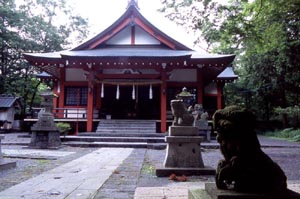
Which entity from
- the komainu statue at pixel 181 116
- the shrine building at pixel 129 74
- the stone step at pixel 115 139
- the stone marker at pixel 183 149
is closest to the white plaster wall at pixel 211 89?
the shrine building at pixel 129 74

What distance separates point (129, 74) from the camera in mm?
18516

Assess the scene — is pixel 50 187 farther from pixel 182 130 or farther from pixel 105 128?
pixel 105 128

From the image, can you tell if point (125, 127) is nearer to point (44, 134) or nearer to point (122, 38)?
point (44, 134)

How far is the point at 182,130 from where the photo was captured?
6.77m

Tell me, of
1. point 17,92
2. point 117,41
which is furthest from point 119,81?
point 17,92

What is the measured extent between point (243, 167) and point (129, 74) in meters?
16.1

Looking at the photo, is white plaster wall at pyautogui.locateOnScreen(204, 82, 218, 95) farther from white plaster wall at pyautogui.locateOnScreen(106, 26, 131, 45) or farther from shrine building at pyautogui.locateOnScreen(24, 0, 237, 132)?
white plaster wall at pyautogui.locateOnScreen(106, 26, 131, 45)

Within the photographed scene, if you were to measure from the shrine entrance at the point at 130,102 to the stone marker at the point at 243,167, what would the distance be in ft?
54.3

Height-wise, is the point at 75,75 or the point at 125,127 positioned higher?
the point at 75,75

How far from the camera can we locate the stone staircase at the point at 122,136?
12.9m

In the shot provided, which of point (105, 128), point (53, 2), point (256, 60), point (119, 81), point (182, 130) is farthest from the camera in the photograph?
point (53, 2)

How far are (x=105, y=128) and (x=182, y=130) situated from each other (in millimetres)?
9509

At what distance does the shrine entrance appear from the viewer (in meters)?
19.5

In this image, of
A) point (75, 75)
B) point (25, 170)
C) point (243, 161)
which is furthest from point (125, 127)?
point (243, 161)
